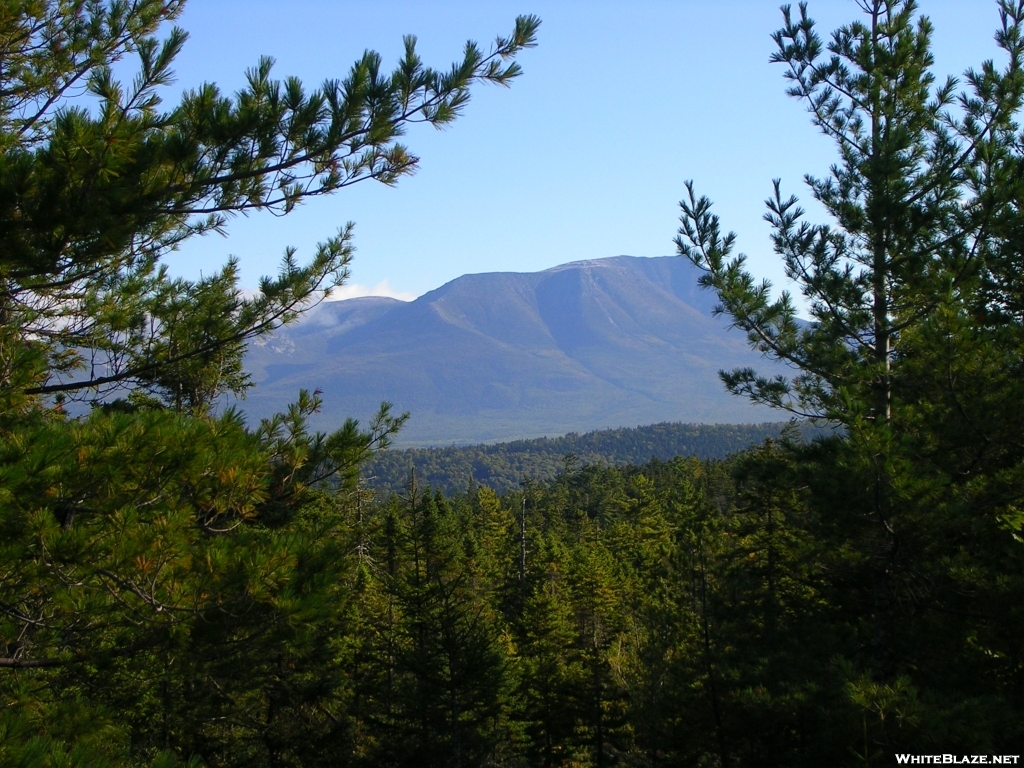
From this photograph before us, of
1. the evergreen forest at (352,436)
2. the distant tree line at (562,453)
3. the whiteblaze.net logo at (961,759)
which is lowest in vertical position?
the distant tree line at (562,453)

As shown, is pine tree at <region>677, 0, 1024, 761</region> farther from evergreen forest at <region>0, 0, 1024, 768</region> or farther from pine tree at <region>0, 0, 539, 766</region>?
→ pine tree at <region>0, 0, 539, 766</region>

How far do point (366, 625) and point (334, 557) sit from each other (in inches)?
605

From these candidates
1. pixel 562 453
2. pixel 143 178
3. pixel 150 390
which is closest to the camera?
pixel 143 178

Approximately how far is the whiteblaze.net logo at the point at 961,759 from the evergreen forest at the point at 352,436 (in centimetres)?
13

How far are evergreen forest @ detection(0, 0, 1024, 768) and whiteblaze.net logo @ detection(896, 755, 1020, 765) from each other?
0.13m

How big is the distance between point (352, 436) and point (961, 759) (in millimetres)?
5576

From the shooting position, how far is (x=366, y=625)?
19.0 meters

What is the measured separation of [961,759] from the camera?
6148mm

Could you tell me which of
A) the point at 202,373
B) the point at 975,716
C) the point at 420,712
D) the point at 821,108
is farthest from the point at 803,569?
the point at 420,712

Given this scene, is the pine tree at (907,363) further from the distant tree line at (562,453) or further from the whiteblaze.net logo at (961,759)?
the distant tree line at (562,453)

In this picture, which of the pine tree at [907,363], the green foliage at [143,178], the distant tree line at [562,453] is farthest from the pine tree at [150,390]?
the distant tree line at [562,453]

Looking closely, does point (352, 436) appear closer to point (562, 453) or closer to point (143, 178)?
point (143, 178)

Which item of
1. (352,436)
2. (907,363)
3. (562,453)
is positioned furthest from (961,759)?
(562,453)

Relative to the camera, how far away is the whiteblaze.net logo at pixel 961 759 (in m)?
5.97
